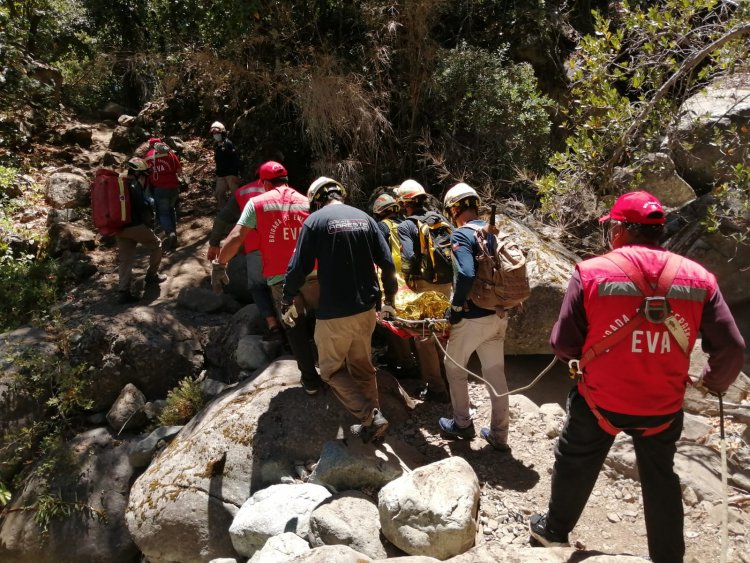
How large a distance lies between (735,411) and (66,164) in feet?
42.1

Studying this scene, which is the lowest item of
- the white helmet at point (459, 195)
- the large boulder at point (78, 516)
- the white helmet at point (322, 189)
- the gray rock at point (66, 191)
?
the large boulder at point (78, 516)

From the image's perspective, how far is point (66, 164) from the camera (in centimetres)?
1219

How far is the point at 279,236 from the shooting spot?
4.88m

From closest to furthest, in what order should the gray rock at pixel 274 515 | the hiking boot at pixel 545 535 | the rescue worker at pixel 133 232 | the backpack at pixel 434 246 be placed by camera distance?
1. the hiking boot at pixel 545 535
2. the gray rock at pixel 274 515
3. the backpack at pixel 434 246
4. the rescue worker at pixel 133 232

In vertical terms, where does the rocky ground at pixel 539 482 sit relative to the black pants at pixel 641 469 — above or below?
below

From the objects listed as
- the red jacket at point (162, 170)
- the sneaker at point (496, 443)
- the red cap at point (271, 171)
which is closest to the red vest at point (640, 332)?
the sneaker at point (496, 443)

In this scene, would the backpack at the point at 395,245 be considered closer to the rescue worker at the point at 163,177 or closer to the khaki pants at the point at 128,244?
the khaki pants at the point at 128,244

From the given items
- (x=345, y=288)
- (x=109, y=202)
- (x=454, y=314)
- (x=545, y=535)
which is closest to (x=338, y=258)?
(x=345, y=288)

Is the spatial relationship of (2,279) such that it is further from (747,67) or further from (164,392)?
(747,67)

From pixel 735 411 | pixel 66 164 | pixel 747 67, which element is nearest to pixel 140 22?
pixel 66 164

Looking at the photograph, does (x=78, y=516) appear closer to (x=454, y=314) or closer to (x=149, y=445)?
(x=149, y=445)

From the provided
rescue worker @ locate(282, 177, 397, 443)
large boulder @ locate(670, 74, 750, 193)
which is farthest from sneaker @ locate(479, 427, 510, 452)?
large boulder @ locate(670, 74, 750, 193)

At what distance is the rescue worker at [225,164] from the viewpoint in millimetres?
9031

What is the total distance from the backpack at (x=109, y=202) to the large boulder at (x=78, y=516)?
9.46 ft
